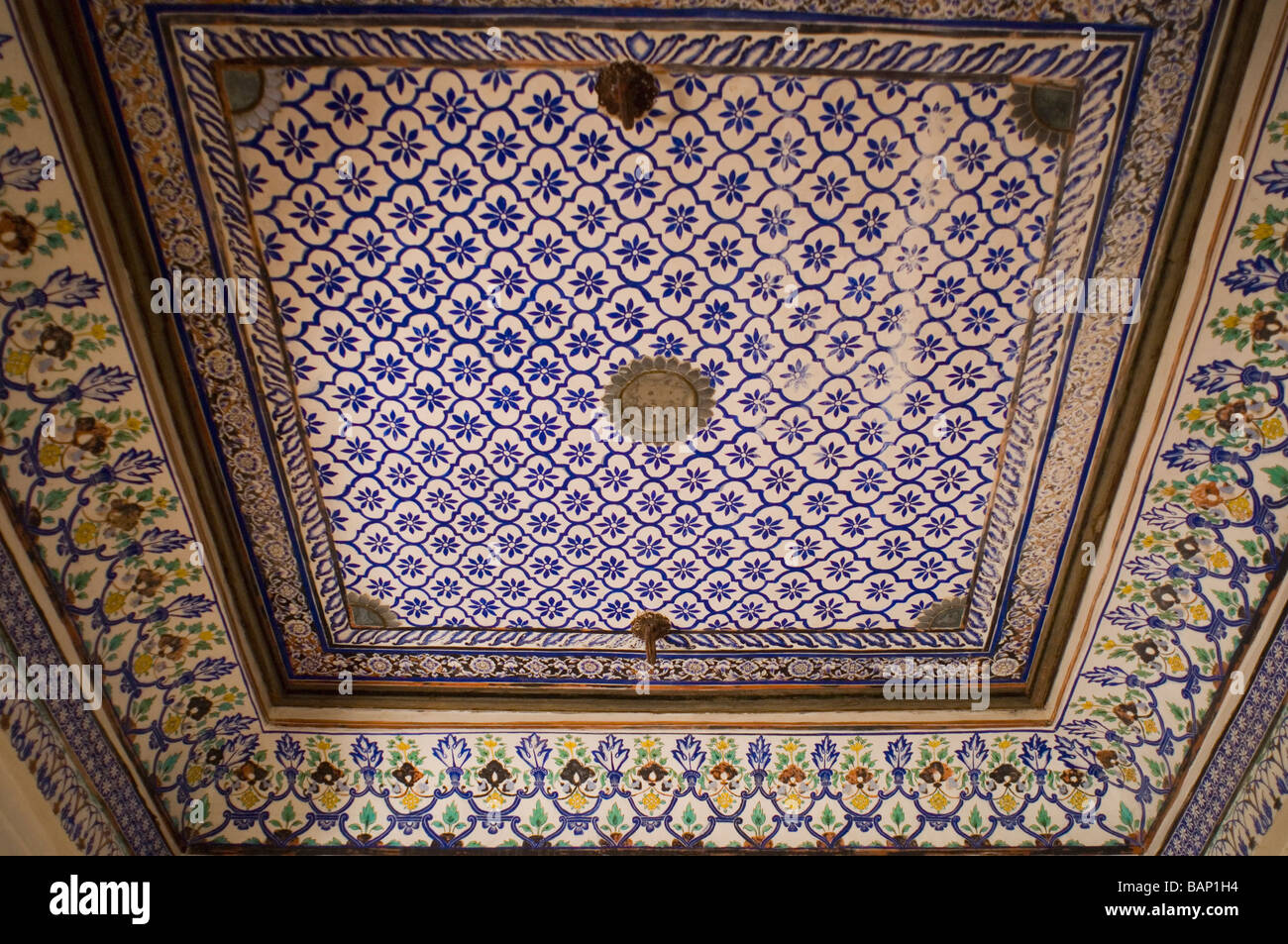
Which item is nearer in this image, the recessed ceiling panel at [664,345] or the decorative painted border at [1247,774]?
the recessed ceiling panel at [664,345]

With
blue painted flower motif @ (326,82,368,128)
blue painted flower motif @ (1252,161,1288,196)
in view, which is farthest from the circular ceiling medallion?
blue painted flower motif @ (1252,161,1288,196)

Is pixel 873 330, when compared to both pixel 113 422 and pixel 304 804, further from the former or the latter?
pixel 304 804

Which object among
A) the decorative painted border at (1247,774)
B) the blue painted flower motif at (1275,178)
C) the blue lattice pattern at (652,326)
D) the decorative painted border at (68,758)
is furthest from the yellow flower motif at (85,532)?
the decorative painted border at (1247,774)

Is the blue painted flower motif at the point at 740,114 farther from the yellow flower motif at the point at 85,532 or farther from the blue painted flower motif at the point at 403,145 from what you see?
the yellow flower motif at the point at 85,532

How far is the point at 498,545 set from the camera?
3055mm

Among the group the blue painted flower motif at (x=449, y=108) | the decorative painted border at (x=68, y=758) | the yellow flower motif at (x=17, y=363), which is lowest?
the decorative painted border at (x=68, y=758)

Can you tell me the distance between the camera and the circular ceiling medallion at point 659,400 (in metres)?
2.72

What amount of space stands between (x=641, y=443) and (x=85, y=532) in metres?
1.52

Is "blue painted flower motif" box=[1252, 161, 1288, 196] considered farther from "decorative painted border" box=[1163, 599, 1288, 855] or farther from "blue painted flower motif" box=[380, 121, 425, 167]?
"blue painted flower motif" box=[380, 121, 425, 167]

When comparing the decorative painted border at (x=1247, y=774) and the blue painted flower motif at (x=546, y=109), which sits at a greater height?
the blue painted flower motif at (x=546, y=109)

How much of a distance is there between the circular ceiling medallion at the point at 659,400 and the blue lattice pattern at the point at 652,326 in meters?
0.04

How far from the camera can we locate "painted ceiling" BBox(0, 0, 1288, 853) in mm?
2314

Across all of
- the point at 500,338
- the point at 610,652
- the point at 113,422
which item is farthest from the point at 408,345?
the point at 610,652

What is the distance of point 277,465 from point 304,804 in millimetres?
1163
